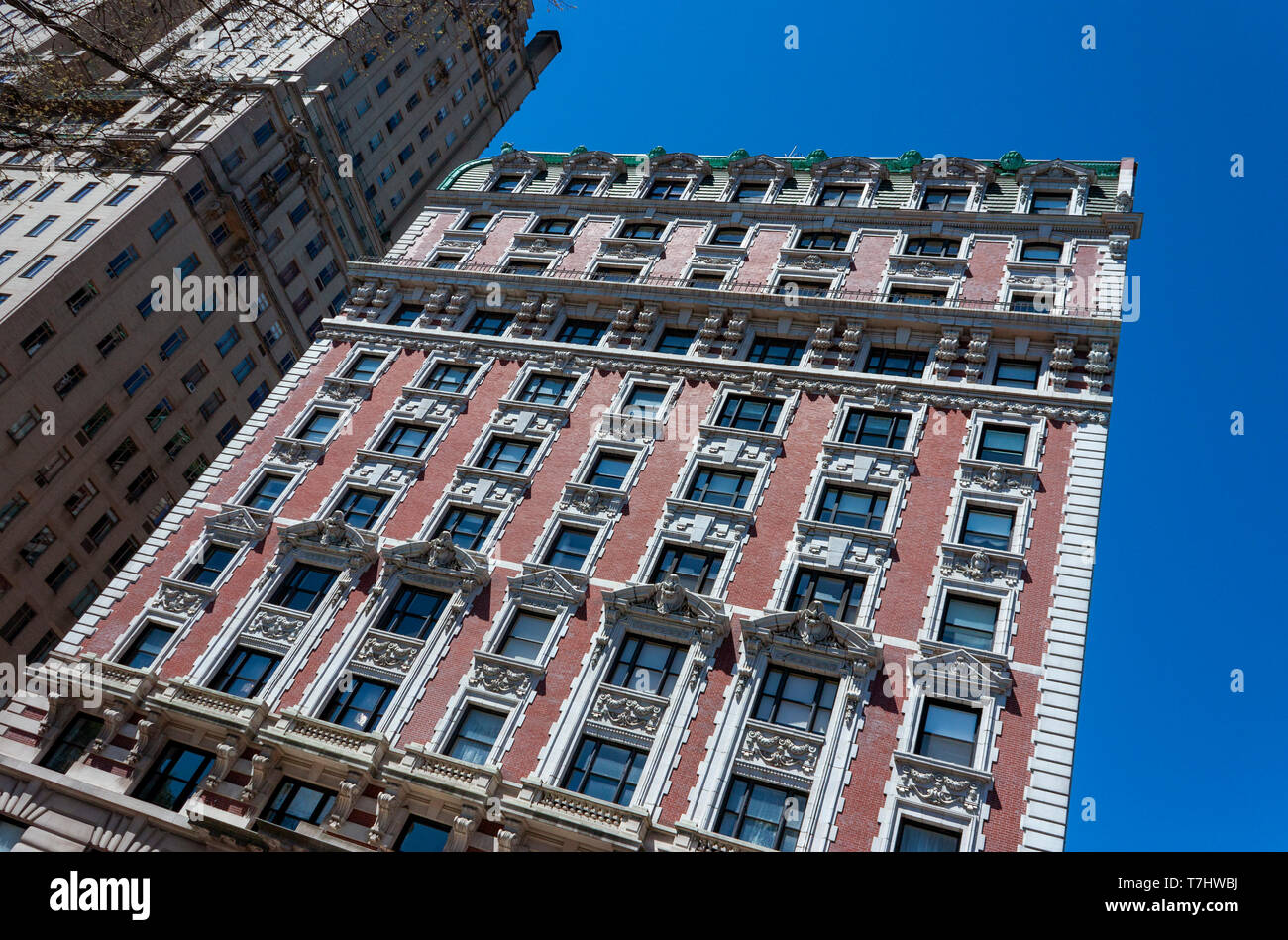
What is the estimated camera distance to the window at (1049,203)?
128 feet

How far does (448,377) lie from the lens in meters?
38.6

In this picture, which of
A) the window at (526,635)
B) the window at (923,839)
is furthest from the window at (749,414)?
the window at (923,839)

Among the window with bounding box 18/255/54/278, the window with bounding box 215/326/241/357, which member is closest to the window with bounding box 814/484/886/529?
the window with bounding box 18/255/54/278

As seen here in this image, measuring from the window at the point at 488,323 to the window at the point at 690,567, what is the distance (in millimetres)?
14561

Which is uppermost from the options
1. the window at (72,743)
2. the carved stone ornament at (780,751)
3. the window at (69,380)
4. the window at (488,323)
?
the window at (488,323)

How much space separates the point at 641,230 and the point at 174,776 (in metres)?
28.4

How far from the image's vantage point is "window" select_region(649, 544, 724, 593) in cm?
2931

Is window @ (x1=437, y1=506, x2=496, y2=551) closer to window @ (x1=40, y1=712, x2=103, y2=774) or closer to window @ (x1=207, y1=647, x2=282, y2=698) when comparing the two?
window @ (x1=207, y1=647, x2=282, y2=698)

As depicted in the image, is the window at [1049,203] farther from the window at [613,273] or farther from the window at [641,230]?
the window at [613,273]

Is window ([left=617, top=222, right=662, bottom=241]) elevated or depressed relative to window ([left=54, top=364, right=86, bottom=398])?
elevated

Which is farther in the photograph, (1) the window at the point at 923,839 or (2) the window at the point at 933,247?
(2) the window at the point at 933,247

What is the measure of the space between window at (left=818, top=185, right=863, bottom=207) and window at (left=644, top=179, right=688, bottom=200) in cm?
651

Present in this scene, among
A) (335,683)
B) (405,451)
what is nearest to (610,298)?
(405,451)
